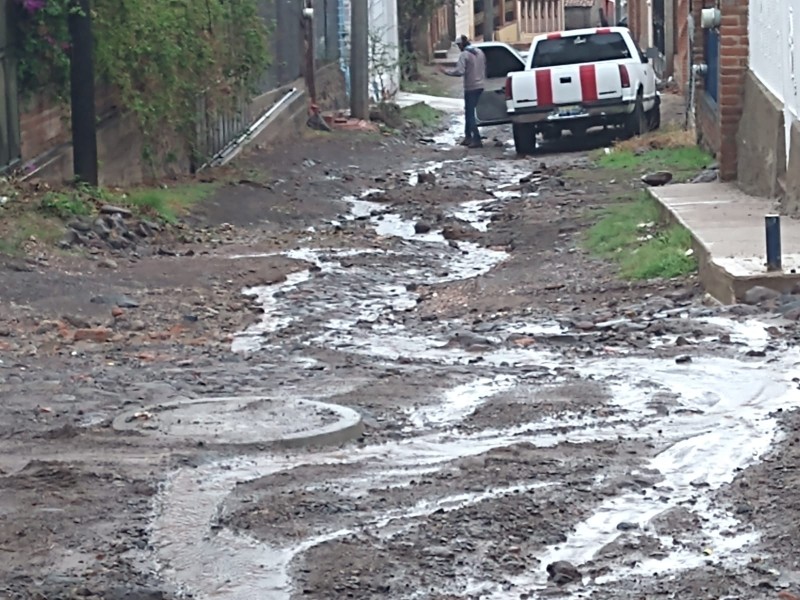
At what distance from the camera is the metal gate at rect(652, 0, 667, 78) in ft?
114

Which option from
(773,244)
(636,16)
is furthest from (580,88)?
(636,16)

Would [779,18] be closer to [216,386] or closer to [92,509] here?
[216,386]

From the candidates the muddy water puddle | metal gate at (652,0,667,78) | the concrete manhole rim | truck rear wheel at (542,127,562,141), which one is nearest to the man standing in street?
truck rear wheel at (542,127,562,141)

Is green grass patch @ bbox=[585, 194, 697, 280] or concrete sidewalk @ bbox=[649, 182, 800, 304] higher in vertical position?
concrete sidewalk @ bbox=[649, 182, 800, 304]

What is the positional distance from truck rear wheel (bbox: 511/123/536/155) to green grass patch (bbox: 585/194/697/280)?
849 cm

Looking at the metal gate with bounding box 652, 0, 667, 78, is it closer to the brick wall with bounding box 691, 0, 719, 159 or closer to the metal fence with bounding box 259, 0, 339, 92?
the metal fence with bounding box 259, 0, 339, 92

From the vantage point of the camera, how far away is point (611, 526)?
5.95 meters

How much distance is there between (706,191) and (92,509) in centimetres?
970

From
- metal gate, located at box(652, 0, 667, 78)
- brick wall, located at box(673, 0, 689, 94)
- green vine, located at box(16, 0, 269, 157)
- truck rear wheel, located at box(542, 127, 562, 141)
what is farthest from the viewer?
metal gate, located at box(652, 0, 667, 78)

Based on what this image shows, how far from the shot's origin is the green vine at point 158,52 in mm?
16391

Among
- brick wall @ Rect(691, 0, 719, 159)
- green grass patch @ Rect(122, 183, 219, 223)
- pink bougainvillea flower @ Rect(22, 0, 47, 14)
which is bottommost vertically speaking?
green grass patch @ Rect(122, 183, 219, 223)

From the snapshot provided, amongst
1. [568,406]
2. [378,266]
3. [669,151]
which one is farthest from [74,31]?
[568,406]

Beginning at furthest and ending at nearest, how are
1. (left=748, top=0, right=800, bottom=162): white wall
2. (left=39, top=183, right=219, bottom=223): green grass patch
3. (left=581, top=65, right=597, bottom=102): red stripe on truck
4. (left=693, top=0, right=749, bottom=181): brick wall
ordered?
(left=581, top=65, right=597, bottom=102): red stripe on truck → (left=693, top=0, right=749, bottom=181): brick wall → (left=39, top=183, right=219, bottom=223): green grass patch → (left=748, top=0, right=800, bottom=162): white wall

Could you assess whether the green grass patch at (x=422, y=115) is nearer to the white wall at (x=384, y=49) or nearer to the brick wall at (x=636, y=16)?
the white wall at (x=384, y=49)
